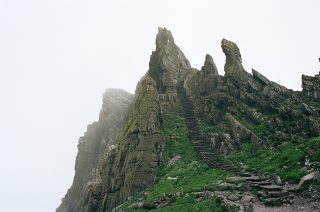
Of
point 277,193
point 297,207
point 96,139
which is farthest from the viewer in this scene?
point 96,139

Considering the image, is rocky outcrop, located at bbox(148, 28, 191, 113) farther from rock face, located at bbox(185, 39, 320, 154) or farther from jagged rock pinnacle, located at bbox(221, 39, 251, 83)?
jagged rock pinnacle, located at bbox(221, 39, 251, 83)

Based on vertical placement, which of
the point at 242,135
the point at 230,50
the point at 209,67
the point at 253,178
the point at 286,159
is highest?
the point at 230,50

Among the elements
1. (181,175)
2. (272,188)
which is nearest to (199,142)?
(181,175)

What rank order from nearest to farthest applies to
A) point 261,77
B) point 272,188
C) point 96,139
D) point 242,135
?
point 272,188
point 242,135
point 261,77
point 96,139

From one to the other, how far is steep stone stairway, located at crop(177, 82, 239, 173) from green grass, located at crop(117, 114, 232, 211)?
3.03 feet

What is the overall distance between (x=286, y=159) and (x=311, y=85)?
28833 millimetres

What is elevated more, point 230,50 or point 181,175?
point 230,50

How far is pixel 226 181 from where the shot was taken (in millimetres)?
41562

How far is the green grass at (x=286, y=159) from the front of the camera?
36500mm

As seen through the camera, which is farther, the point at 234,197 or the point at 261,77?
the point at 261,77

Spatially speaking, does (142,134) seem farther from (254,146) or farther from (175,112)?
(254,146)

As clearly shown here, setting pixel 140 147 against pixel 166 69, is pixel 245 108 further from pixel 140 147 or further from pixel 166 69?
pixel 166 69

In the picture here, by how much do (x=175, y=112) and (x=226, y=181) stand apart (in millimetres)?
31130

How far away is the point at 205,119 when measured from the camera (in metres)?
69.2
